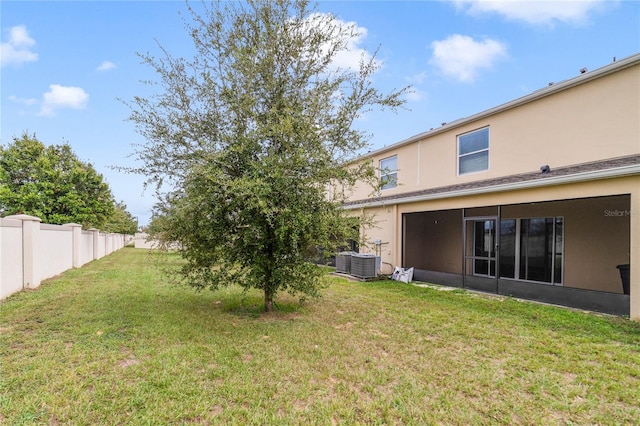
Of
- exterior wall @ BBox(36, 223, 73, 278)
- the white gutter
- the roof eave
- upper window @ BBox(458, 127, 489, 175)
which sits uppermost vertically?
the roof eave

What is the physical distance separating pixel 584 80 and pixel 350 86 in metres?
5.83

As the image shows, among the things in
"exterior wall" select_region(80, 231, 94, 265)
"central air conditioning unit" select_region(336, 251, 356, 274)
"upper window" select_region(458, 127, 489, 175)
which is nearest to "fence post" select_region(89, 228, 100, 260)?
"exterior wall" select_region(80, 231, 94, 265)

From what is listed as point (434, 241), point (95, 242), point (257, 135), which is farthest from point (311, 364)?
point (95, 242)

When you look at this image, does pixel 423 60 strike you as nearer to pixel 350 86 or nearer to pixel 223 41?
pixel 350 86

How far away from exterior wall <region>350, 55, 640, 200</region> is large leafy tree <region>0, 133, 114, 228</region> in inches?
765

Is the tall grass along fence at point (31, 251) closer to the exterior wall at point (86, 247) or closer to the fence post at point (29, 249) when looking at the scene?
the fence post at point (29, 249)

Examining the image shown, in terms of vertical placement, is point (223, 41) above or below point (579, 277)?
above

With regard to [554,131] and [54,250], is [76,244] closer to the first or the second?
[54,250]

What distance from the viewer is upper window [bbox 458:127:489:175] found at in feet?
32.6

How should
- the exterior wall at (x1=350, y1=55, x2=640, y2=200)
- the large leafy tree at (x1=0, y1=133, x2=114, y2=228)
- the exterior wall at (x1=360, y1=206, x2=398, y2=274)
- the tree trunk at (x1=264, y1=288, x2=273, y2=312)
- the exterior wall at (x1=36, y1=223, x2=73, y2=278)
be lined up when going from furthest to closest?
the large leafy tree at (x1=0, y1=133, x2=114, y2=228)
the exterior wall at (x1=360, y1=206, x2=398, y2=274)
the exterior wall at (x1=36, y1=223, x2=73, y2=278)
the exterior wall at (x1=350, y1=55, x2=640, y2=200)
the tree trunk at (x1=264, y1=288, x2=273, y2=312)

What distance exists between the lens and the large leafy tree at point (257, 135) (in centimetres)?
547

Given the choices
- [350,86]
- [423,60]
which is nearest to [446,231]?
[423,60]

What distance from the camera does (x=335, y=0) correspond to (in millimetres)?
6531

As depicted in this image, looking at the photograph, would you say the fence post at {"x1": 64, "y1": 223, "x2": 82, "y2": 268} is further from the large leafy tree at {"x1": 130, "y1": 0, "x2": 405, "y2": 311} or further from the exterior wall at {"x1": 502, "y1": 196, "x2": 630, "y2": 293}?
the exterior wall at {"x1": 502, "y1": 196, "x2": 630, "y2": 293}
